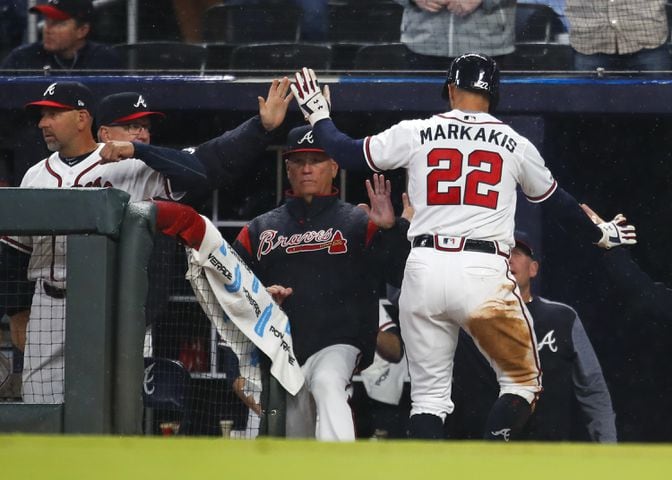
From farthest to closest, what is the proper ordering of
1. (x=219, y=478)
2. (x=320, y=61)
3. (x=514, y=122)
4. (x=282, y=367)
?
(x=320, y=61), (x=514, y=122), (x=282, y=367), (x=219, y=478)

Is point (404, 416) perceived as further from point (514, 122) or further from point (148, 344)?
point (148, 344)

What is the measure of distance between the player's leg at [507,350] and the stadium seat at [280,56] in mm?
A: 2810

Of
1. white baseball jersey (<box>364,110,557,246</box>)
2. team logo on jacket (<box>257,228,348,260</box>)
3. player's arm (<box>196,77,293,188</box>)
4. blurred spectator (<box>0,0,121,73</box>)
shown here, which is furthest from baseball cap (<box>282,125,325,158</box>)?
blurred spectator (<box>0,0,121,73</box>)

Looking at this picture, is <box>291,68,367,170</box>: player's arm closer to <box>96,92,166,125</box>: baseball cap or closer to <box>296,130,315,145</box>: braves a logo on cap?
<box>296,130,315,145</box>: braves a logo on cap

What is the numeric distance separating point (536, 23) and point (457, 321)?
3005 millimetres

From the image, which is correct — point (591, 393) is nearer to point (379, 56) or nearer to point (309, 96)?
point (309, 96)

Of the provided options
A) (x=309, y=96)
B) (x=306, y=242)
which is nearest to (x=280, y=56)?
(x=306, y=242)

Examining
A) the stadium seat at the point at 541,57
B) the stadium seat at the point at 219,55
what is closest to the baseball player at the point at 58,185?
the stadium seat at the point at 219,55

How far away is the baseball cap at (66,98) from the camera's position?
219 inches

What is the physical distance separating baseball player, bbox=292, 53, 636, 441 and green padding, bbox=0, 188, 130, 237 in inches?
51.1

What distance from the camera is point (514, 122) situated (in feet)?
22.7

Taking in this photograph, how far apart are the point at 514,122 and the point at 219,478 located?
446 cm

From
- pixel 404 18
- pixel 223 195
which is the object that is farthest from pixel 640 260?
pixel 223 195

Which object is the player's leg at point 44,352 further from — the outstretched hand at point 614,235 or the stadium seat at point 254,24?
the stadium seat at point 254,24
